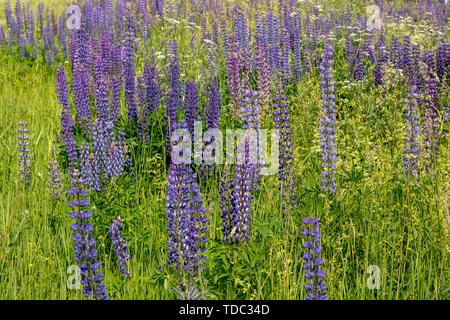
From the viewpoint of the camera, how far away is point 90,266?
8.16 ft

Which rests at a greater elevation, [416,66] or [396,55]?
[396,55]

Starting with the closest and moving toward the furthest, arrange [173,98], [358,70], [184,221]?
[184,221], [173,98], [358,70]

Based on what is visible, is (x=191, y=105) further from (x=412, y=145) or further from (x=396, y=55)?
(x=396, y=55)

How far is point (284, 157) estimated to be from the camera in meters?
3.81

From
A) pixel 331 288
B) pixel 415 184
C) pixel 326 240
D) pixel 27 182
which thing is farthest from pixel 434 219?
pixel 27 182

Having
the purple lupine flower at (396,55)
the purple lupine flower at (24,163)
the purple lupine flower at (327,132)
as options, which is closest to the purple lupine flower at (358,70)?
the purple lupine flower at (396,55)

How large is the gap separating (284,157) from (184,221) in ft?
4.12

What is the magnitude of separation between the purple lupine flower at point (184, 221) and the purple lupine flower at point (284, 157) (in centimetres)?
101

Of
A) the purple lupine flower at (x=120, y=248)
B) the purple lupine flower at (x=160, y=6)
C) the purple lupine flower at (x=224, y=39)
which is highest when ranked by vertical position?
the purple lupine flower at (x=160, y=6)

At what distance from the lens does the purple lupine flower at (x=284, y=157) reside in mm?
3703

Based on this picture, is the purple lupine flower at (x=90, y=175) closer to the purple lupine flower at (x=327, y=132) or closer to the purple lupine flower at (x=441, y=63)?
the purple lupine flower at (x=327, y=132)

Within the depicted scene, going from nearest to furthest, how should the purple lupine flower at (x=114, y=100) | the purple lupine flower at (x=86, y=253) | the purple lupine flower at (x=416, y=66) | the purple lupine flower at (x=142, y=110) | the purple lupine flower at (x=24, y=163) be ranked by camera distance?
the purple lupine flower at (x=86, y=253) → the purple lupine flower at (x=24, y=163) → the purple lupine flower at (x=142, y=110) → the purple lupine flower at (x=114, y=100) → the purple lupine flower at (x=416, y=66)

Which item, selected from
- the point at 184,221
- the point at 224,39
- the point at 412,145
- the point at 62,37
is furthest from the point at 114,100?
the point at 62,37

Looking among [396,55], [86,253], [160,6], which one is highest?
[160,6]
